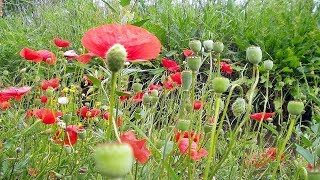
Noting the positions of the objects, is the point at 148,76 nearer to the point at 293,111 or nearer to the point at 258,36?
the point at 258,36

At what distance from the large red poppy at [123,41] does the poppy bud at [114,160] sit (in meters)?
0.30

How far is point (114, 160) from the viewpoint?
43 centimetres

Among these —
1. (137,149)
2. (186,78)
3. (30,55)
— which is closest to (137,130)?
(137,149)

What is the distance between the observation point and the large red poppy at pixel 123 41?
2.41 ft

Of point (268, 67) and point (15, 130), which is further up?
point (268, 67)

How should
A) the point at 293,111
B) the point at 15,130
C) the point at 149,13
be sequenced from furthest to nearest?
the point at 149,13 → the point at 15,130 → the point at 293,111

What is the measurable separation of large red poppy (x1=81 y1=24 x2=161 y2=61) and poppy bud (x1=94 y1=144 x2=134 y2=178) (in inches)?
11.9

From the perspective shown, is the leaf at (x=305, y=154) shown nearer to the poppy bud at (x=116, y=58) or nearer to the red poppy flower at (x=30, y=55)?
the poppy bud at (x=116, y=58)

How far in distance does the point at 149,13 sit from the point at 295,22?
4.21 feet

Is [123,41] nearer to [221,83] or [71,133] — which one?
[221,83]

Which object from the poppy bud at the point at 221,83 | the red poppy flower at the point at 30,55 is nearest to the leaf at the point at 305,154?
the poppy bud at the point at 221,83

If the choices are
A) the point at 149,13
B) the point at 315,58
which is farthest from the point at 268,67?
the point at 149,13

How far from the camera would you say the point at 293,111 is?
91 cm

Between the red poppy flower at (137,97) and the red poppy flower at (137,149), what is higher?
the red poppy flower at (137,97)
